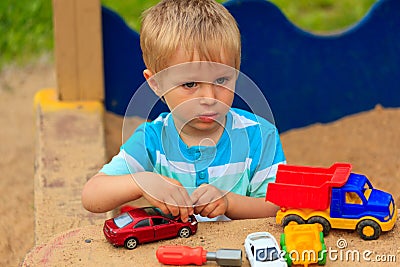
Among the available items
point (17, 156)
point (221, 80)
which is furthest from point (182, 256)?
point (17, 156)

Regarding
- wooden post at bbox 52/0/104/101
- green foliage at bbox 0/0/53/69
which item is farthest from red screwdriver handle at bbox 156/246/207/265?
green foliage at bbox 0/0/53/69

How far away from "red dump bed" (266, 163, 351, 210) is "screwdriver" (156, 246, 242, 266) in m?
0.21

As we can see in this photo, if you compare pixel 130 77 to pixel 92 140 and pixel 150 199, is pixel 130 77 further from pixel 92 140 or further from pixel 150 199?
pixel 150 199

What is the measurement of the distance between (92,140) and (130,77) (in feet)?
2.12

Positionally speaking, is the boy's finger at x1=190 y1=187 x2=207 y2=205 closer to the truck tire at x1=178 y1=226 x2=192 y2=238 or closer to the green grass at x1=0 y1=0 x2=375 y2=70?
the truck tire at x1=178 y1=226 x2=192 y2=238

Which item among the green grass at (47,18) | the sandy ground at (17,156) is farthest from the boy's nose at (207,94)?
the green grass at (47,18)

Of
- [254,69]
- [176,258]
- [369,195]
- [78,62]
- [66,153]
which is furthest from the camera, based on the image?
[254,69]

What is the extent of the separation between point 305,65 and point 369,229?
202 cm

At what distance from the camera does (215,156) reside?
2.09 m

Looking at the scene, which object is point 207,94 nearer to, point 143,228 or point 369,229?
point 143,228

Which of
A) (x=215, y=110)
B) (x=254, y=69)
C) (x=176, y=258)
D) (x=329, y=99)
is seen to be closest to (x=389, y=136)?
(x=329, y=99)

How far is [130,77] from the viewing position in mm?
3580

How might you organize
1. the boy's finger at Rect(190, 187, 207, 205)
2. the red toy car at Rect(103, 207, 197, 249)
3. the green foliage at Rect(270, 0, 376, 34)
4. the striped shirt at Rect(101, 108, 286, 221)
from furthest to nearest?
the green foliage at Rect(270, 0, 376, 34) → the striped shirt at Rect(101, 108, 286, 221) → the boy's finger at Rect(190, 187, 207, 205) → the red toy car at Rect(103, 207, 197, 249)

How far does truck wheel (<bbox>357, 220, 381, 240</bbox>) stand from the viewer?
67.7 inches
